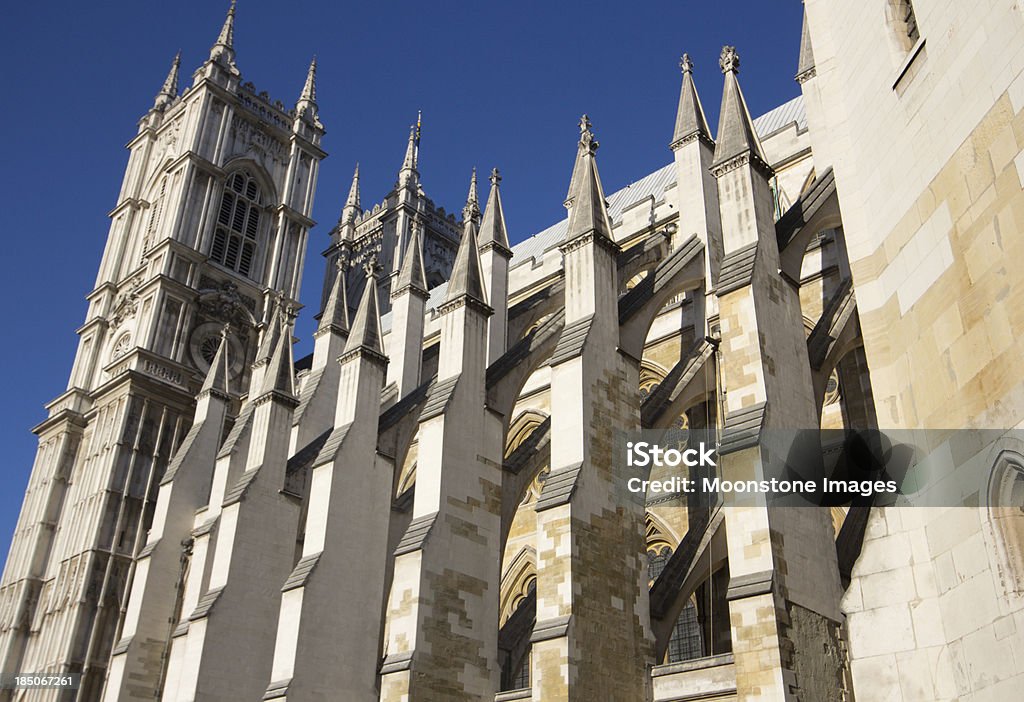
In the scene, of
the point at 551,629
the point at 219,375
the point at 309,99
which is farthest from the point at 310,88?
the point at 551,629

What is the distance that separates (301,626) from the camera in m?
16.2

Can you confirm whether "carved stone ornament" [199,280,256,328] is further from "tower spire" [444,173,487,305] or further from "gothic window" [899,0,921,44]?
"gothic window" [899,0,921,44]

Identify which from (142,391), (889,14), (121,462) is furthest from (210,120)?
(889,14)

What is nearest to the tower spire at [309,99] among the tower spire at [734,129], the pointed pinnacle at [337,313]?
the pointed pinnacle at [337,313]

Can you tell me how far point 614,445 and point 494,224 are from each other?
1036 cm

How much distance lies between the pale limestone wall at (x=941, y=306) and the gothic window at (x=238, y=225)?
3115cm

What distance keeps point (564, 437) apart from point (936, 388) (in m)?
6.78

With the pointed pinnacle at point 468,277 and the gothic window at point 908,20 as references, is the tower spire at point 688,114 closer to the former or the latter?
the pointed pinnacle at point 468,277

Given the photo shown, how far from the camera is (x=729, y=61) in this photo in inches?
616

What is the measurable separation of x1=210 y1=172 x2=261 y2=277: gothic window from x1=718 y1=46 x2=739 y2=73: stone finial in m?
25.8

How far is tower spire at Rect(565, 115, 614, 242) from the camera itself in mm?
16406

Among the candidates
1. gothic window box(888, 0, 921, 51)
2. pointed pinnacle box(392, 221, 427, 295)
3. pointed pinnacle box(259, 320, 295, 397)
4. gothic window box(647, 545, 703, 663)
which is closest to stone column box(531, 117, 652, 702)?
gothic window box(647, 545, 703, 663)

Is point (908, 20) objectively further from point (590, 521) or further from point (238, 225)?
point (238, 225)

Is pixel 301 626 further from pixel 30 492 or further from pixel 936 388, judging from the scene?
pixel 30 492
